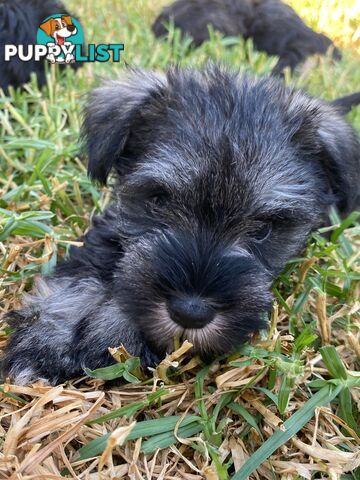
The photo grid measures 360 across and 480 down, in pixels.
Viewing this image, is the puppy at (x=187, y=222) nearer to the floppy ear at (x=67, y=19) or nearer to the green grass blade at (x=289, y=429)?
the green grass blade at (x=289, y=429)

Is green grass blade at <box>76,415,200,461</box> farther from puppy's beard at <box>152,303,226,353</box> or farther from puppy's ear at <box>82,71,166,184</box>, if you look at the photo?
puppy's ear at <box>82,71,166,184</box>

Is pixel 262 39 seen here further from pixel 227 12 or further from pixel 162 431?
pixel 162 431

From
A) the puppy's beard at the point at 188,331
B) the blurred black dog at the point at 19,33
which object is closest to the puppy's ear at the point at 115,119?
the puppy's beard at the point at 188,331

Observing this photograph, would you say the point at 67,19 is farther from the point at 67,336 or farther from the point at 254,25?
the point at 67,336

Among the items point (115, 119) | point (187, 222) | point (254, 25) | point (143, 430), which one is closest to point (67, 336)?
point (143, 430)

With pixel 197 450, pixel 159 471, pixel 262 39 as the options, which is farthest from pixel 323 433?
pixel 262 39
